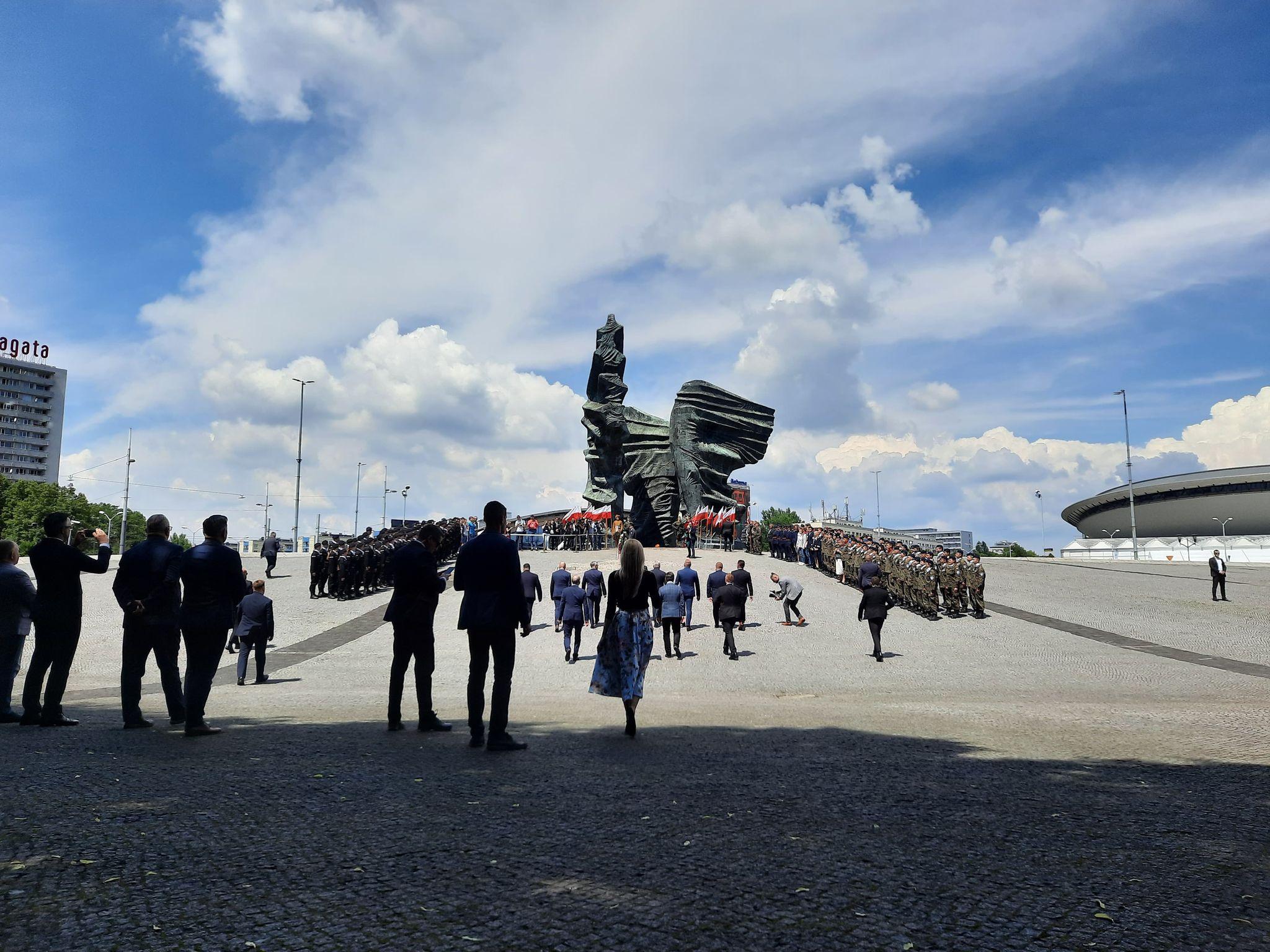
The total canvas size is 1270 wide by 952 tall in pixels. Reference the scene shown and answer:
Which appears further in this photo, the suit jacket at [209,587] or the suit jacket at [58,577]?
the suit jacket at [58,577]

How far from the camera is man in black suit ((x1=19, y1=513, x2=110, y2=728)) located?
7.30m

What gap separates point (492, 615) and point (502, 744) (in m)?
1.00

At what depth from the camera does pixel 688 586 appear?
18797 mm

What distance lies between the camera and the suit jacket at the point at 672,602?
16.0 metres

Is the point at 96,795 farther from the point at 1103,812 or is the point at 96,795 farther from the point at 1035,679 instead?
the point at 1035,679

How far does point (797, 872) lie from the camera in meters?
3.57

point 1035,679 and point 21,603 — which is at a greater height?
point 21,603

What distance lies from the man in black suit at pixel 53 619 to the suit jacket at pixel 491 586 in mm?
3289

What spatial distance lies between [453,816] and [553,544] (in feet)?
136

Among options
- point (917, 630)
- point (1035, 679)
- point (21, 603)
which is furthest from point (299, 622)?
point (1035, 679)

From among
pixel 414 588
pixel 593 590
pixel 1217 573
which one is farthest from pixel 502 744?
pixel 1217 573

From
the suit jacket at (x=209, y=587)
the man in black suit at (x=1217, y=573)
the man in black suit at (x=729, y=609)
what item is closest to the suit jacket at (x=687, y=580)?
the man in black suit at (x=729, y=609)

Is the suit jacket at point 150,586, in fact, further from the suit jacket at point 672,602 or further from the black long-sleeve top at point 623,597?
the suit jacket at point 672,602

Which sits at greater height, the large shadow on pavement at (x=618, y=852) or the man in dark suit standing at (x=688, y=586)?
the man in dark suit standing at (x=688, y=586)
